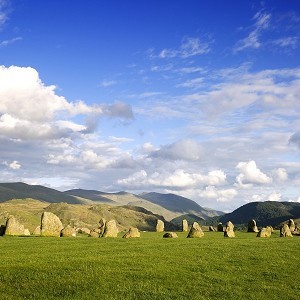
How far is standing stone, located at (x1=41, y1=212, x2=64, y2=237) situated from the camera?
2357 inches

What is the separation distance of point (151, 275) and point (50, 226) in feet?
128

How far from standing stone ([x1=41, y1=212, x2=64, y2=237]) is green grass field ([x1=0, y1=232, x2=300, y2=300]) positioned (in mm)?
25884

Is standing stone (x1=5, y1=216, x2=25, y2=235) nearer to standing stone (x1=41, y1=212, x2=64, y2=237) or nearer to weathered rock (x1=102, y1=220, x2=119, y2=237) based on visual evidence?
standing stone (x1=41, y1=212, x2=64, y2=237)

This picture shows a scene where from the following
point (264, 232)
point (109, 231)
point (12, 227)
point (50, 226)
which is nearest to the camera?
point (109, 231)

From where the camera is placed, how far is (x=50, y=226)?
60.6 m

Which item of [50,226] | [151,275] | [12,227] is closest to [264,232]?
[50,226]

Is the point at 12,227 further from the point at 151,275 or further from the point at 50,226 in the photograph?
the point at 151,275

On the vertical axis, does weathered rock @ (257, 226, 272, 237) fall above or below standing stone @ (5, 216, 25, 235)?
above

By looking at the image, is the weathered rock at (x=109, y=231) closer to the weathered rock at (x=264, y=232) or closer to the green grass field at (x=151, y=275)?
the weathered rock at (x=264, y=232)

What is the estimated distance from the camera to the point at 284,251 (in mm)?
35125

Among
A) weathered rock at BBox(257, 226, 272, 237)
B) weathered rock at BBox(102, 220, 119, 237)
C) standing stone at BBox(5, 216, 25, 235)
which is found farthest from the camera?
standing stone at BBox(5, 216, 25, 235)

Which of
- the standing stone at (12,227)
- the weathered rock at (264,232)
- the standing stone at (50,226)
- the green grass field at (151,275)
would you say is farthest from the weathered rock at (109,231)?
the green grass field at (151,275)

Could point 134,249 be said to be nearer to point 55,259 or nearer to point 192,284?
point 55,259

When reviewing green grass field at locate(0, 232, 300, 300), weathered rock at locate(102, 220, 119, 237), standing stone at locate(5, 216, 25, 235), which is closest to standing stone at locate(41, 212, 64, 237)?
standing stone at locate(5, 216, 25, 235)
